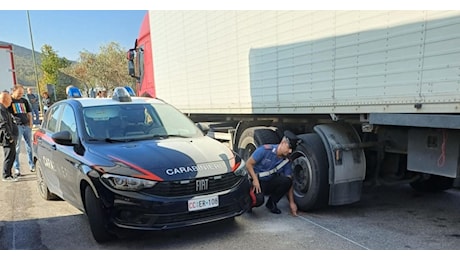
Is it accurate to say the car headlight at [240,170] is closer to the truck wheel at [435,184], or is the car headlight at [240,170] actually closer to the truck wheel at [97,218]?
the truck wheel at [97,218]

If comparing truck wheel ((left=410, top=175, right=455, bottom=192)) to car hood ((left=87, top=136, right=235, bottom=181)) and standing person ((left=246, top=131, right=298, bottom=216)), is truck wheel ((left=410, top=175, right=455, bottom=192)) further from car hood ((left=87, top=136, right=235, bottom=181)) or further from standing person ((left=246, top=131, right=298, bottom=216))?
car hood ((left=87, top=136, right=235, bottom=181))

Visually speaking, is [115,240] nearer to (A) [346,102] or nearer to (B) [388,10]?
(A) [346,102]

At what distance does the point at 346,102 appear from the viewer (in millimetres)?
4035

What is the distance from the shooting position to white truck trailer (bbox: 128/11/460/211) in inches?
128

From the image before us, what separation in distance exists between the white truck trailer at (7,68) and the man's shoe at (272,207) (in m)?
18.0

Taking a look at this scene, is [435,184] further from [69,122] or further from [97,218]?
[69,122]

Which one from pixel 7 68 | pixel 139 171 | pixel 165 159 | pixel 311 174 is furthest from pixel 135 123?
pixel 7 68

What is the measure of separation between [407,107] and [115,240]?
3.02 m

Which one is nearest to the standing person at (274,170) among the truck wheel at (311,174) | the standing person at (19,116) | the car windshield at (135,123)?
the truck wheel at (311,174)

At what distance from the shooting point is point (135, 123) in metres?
4.38

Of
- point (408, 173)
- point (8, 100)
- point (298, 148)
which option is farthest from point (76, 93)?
point (408, 173)

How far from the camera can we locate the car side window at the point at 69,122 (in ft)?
13.7

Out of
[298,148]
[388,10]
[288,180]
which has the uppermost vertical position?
[388,10]

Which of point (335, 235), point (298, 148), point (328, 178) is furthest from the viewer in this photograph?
point (298, 148)
